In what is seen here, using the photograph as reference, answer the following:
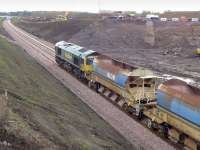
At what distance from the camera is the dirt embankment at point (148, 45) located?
2773 inches

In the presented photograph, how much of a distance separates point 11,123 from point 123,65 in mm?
23454

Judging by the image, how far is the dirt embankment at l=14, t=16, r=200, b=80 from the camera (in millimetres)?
70438

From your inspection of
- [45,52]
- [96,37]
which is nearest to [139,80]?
[45,52]

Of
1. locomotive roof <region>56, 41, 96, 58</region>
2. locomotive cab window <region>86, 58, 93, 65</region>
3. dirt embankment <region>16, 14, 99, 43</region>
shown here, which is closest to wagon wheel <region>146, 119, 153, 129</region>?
locomotive cab window <region>86, 58, 93, 65</region>

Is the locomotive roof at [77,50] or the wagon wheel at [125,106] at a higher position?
the locomotive roof at [77,50]

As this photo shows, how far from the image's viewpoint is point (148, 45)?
10206 cm

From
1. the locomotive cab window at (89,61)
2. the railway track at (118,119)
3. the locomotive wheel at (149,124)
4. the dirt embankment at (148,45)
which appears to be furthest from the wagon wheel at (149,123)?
the dirt embankment at (148,45)

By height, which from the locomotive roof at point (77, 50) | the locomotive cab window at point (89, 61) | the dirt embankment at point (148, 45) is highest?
the locomotive roof at point (77, 50)

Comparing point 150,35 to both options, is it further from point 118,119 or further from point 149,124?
point 149,124

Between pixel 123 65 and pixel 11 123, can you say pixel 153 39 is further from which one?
pixel 11 123

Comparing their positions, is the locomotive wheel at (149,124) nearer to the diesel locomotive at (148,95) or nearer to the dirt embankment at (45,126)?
the diesel locomotive at (148,95)

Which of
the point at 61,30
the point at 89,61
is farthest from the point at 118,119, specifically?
the point at 61,30

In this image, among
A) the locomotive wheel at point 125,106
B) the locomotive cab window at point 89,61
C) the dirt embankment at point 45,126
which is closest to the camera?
the dirt embankment at point 45,126

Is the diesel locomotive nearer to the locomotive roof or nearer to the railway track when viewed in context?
the locomotive roof
